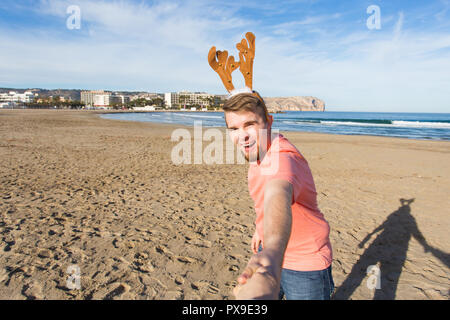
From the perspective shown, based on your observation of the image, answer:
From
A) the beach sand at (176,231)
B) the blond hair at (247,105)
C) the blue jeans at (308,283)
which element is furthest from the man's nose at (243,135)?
the beach sand at (176,231)

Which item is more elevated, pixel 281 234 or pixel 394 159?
pixel 281 234

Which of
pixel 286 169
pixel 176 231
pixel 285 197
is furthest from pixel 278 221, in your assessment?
pixel 176 231

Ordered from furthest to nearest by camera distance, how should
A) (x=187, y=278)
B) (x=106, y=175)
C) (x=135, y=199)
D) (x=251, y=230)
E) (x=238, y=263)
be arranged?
(x=106, y=175) → (x=135, y=199) → (x=251, y=230) → (x=238, y=263) → (x=187, y=278)

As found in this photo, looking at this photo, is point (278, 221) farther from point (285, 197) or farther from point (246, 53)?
point (246, 53)

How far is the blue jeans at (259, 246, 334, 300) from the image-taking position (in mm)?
1450

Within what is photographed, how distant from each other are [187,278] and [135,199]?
3.55 metres

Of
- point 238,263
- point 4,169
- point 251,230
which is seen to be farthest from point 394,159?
point 4,169

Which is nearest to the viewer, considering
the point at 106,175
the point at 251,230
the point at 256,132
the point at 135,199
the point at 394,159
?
the point at 256,132

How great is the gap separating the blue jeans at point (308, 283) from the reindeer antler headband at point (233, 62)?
1156mm

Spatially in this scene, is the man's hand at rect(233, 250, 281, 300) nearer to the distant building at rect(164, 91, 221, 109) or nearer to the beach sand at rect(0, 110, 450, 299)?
the beach sand at rect(0, 110, 450, 299)

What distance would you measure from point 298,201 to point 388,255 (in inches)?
160

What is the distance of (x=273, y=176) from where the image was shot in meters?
1.18
